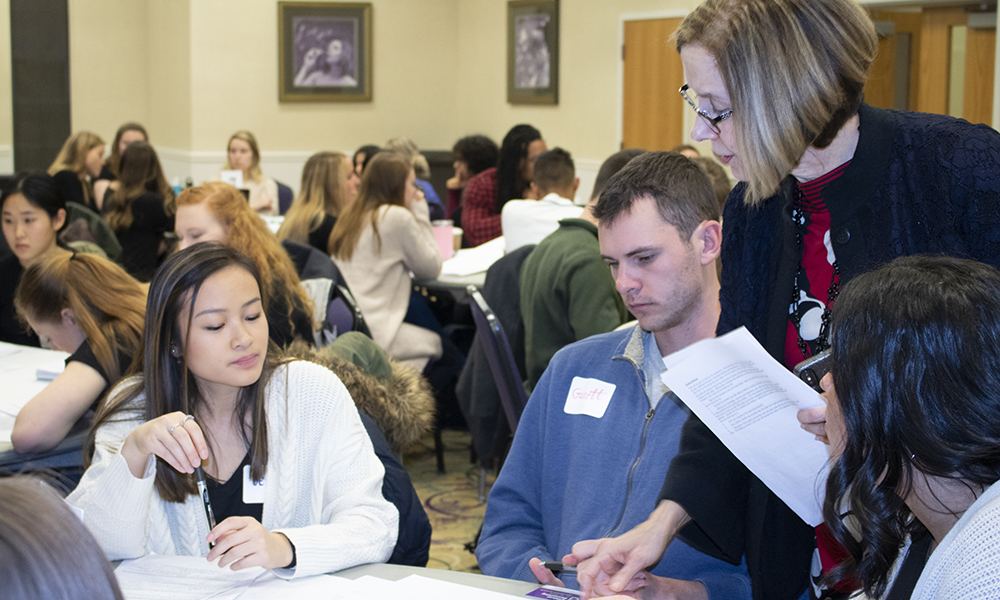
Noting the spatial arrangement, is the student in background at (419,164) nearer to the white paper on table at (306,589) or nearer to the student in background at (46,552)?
the white paper on table at (306,589)

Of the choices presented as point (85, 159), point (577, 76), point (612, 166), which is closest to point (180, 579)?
point (612, 166)

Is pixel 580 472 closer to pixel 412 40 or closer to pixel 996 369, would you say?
pixel 996 369

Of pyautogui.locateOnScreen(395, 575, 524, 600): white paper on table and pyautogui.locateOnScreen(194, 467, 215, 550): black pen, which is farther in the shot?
pyautogui.locateOnScreen(194, 467, 215, 550): black pen

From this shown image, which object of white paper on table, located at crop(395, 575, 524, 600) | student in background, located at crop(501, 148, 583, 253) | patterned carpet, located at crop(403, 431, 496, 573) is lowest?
patterned carpet, located at crop(403, 431, 496, 573)

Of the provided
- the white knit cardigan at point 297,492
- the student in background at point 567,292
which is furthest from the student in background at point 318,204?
the white knit cardigan at point 297,492

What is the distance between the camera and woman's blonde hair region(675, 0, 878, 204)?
1.23 m

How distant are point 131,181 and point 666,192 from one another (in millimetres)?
4852

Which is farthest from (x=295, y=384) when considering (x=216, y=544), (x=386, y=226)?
(x=386, y=226)

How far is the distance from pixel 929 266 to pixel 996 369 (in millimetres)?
149

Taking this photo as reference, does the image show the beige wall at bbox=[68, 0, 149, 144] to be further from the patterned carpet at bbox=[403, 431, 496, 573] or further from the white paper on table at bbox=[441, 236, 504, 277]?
the patterned carpet at bbox=[403, 431, 496, 573]

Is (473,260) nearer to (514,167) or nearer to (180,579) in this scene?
(514,167)

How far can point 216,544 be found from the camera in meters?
1.45

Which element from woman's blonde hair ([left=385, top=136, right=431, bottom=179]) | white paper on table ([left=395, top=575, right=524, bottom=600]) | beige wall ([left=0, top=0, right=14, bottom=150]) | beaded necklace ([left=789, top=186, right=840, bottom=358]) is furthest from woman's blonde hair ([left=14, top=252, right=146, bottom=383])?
beige wall ([left=0, top=0, right=14, bottom=150])

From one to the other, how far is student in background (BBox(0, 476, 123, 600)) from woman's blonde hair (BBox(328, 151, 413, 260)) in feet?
12.8
